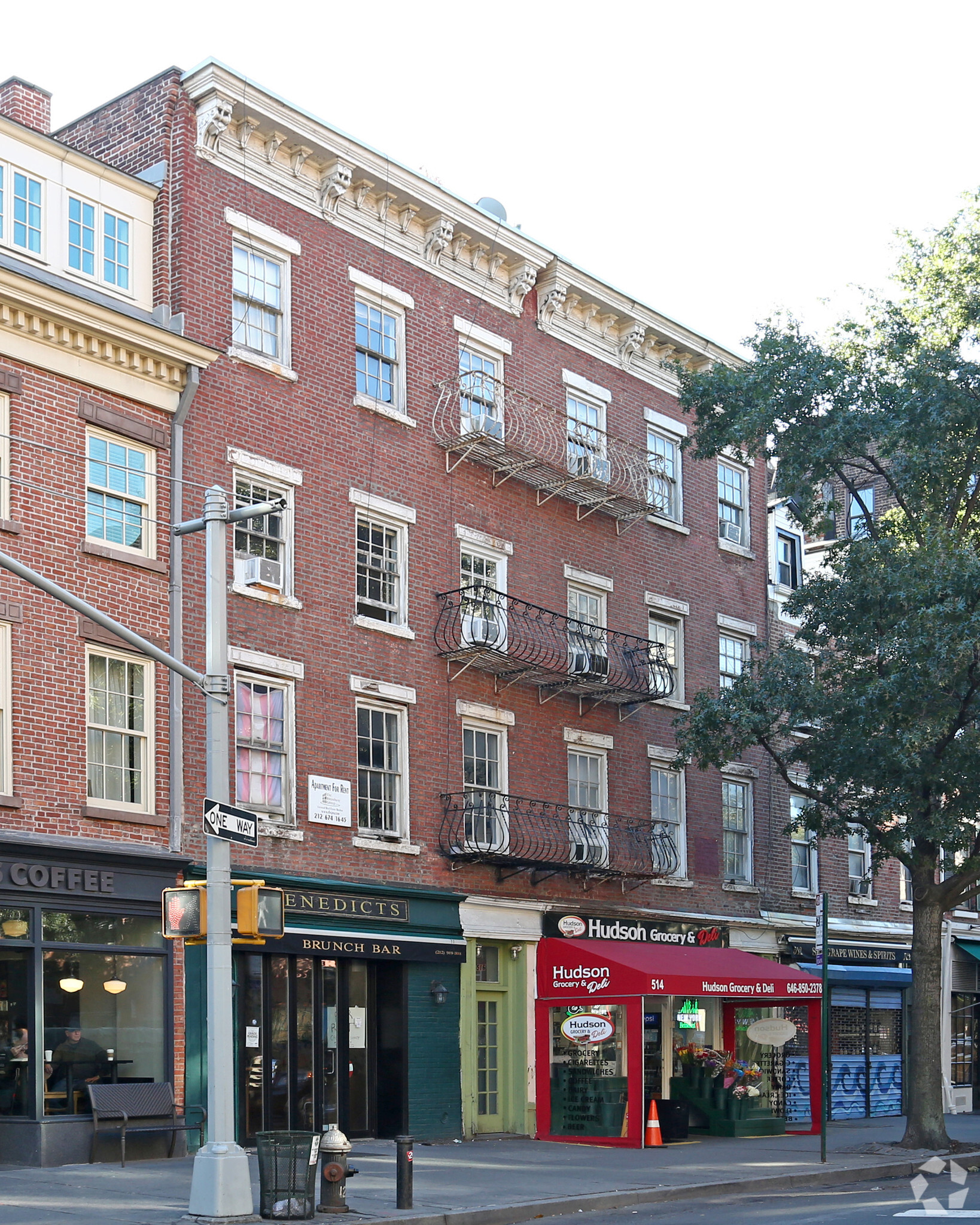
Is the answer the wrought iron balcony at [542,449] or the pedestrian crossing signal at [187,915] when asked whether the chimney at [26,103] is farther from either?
the pedestrian crossing signal at [187,915]

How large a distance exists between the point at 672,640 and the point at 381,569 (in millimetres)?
7670

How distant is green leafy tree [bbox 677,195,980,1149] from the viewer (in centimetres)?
2195

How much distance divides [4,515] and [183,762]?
3760mm

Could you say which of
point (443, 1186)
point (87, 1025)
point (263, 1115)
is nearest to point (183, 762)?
point (87, 1025)

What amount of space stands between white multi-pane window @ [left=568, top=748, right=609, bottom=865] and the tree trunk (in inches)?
198

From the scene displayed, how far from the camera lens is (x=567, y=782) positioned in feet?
83.8

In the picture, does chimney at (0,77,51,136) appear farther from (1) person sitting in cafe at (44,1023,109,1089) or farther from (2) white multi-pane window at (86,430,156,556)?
(1) person sitting in cafe at (44,1023,109,1089)

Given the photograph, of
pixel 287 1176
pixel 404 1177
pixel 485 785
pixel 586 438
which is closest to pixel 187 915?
pixel 287 1176

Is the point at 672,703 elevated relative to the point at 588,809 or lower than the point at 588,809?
elevated

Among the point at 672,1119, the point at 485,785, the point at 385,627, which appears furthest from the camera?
the point at 485,785

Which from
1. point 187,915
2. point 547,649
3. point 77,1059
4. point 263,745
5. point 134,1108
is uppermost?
point 547,649

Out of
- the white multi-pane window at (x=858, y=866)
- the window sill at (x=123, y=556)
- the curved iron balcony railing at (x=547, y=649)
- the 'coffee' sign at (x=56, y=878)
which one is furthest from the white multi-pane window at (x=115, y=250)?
the white multi-pane window at (x=858, y=866)

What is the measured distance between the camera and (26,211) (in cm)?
1928

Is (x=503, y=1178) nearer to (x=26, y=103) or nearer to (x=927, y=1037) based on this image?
(x=927, y=1037)
